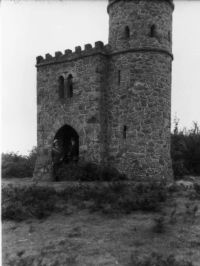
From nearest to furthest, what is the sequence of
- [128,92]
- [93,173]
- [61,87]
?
[93,173] → [128,92] → [61,87]

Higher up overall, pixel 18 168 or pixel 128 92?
pixel 128 92

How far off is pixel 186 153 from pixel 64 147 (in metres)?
9.46

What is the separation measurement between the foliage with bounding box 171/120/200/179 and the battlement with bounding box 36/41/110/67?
8.67 m

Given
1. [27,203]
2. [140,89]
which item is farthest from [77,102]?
[27,203]

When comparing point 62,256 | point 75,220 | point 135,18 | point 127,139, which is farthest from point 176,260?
point 135,18

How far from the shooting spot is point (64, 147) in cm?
2225

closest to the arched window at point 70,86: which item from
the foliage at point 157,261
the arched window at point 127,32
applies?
the arched window at point 127,32

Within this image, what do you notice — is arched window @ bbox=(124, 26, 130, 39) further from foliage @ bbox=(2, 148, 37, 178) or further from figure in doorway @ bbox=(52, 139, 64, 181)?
foliage @ bbox=(2, 148, 37, 178)

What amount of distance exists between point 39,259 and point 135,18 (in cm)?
1365

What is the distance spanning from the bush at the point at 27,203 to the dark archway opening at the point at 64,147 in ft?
19.8

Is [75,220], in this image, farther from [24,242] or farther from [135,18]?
[135,18]

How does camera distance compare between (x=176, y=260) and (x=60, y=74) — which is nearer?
(x=176, y=260)

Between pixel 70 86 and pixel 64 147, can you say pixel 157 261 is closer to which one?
pixel 70 86

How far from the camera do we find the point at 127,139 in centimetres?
1919
